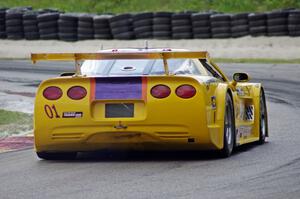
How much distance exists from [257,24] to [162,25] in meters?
3.08

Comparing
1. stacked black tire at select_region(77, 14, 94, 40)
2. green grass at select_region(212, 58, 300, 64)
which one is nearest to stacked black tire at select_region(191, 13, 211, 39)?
green grass at select_region(212, 58, 300, 64)

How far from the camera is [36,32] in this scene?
108ft

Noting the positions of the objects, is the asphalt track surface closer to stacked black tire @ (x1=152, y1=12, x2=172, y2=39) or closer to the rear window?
the rear window

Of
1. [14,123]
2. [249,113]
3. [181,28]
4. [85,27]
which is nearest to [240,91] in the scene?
[249,113]

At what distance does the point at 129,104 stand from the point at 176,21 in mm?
21442

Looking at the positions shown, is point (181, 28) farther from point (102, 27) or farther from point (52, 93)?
point (52, 93)

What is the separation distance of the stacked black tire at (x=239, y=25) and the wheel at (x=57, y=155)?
2034 cm

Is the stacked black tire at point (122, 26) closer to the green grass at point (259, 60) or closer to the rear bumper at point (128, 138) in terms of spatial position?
the green grass at point (259, 60)

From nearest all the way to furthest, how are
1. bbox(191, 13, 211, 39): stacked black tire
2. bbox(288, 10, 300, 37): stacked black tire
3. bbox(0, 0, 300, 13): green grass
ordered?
bbox(288, 10, 300, 37): stacked black tire < bbox(191, 13, 211, 39): stacked black tire < bbox(0, 0, 300, 13): green grass

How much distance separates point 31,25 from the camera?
32812mm

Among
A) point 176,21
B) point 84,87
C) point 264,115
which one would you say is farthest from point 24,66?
point 84,87

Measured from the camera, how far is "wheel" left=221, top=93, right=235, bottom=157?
9.88 m

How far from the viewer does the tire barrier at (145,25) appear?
2977 centimetres

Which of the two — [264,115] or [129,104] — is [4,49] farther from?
[129,104]
